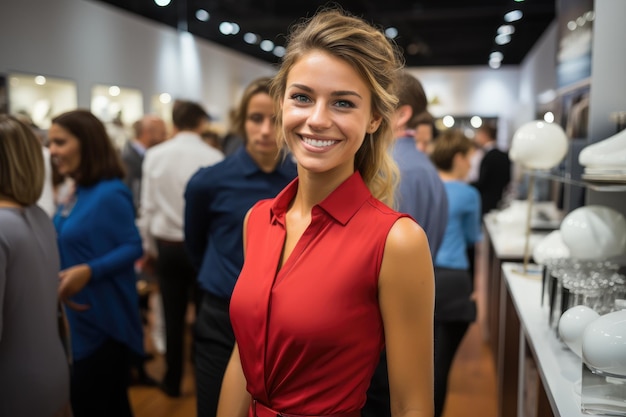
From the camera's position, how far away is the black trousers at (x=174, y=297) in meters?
3.69

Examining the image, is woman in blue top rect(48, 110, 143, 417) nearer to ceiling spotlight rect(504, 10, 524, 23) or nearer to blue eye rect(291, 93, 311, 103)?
blue eye rect(291, 93, 311, 103)

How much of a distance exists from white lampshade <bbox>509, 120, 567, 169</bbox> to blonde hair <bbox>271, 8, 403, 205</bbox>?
1331mm

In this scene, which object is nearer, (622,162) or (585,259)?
(622,162)

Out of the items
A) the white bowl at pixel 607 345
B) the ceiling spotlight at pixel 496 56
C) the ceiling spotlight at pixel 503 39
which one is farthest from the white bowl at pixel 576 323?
the ceiling spotlight at pixel 496 56

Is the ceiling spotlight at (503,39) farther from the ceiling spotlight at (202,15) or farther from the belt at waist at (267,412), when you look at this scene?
the belt at waist at (267,412)

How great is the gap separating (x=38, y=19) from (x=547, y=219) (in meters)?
3.68

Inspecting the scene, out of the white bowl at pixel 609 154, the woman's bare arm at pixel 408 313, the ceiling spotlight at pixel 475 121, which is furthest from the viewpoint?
the ceiling spotlight at pixel 475 121

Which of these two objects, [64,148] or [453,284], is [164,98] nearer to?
[64,148]

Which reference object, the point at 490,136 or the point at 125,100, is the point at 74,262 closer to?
the point at 125,100

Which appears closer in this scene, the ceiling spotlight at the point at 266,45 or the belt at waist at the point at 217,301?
the belt at waist at the point at 217,301

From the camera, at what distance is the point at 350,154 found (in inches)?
49.8

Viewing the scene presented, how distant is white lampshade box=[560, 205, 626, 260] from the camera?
2.06 meters

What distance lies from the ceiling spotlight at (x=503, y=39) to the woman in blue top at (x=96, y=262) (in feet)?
34.6

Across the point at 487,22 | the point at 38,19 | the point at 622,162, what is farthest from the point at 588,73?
the point at 487,22
